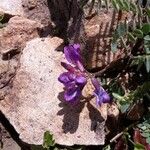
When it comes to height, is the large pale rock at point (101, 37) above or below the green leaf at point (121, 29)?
below

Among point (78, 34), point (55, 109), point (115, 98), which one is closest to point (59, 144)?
point (55, 109)

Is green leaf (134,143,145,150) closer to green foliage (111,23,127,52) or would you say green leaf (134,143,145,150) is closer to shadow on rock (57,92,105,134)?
shadow on rock (57,92,105,134)

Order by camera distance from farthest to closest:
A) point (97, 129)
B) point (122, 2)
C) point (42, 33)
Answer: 1. point (42, 33)
2. point (97, 129)
3. point (122, 2)

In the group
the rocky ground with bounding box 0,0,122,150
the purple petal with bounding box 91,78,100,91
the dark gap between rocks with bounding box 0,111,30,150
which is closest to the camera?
the purple petal with bounding box 91,78,100,91

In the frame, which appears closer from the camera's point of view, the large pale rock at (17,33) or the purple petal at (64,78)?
the purple petal at (64,78)

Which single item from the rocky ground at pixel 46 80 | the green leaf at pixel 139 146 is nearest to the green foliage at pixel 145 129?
the green leaf at pixel 139 146

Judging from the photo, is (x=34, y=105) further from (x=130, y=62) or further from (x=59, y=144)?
(x=130, y=62)

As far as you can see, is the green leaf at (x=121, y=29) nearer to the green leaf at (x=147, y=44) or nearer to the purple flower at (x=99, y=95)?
the green leaf at (x=147, y=44)

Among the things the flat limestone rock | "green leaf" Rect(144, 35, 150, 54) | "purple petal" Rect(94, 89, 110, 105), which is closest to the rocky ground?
the flat limestone rock
